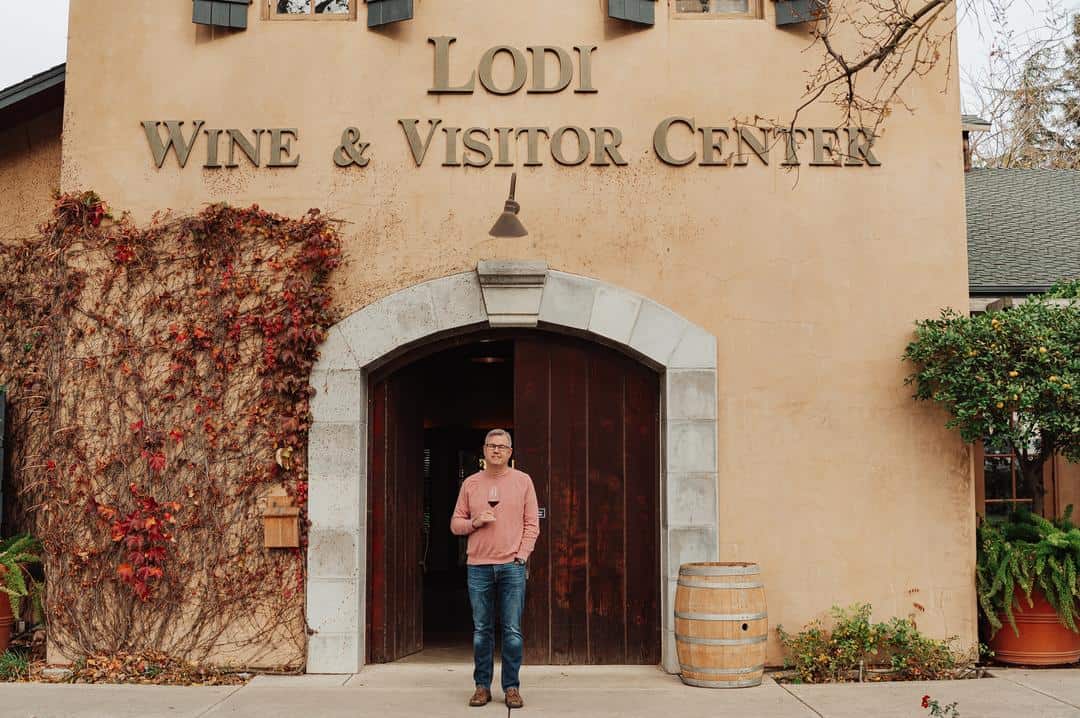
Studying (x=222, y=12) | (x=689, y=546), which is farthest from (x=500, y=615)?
(x=222, y=12)

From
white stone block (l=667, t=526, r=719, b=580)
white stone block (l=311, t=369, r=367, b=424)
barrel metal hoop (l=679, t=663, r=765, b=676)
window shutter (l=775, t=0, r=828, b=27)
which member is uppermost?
window shutter (l=775, t=0, r=828, b=27)

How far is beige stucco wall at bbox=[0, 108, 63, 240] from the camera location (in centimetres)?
891

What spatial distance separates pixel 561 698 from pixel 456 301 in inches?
115

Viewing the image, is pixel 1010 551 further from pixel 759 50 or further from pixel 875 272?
pixel 759 50

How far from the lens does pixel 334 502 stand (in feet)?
24.8

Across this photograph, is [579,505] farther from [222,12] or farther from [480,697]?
[222,12]

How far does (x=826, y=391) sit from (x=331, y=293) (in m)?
3.79

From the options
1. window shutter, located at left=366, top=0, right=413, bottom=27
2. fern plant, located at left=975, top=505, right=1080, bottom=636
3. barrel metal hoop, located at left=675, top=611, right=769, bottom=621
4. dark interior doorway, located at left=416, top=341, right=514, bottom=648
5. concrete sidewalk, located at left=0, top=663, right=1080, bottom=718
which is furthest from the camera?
dark interior doorway, located at left=416, top=341, right=514, bottom=648

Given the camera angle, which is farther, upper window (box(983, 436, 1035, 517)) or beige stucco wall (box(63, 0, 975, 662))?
upper window (box(983, 436, 1035, 517))

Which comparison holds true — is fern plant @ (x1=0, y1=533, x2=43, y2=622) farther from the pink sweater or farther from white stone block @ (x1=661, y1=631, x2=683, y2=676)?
white stone block @ (x1=661, y1=631, x2=683, y2=676)

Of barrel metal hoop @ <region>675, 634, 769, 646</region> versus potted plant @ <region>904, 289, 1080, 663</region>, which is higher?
potted plant @ <region>904, 289, 1080, 663</region>

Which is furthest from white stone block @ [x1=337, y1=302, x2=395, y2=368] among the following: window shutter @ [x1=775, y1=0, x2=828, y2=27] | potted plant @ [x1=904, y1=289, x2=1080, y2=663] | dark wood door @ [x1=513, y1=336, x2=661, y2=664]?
potted plant @ [x1=904, y1=289, x2=1080, y2=663]

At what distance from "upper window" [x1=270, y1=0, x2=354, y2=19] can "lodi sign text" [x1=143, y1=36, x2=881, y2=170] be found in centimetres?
77

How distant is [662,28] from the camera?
788 centimetres
